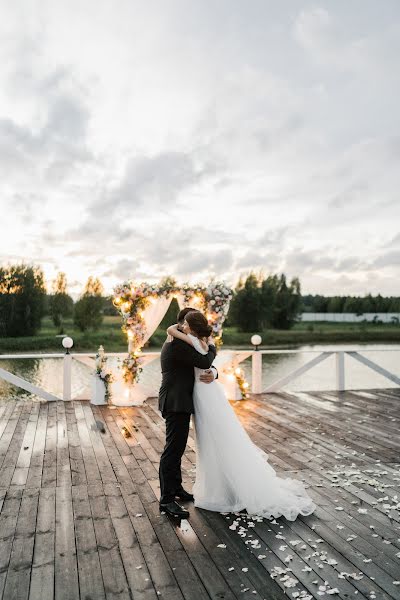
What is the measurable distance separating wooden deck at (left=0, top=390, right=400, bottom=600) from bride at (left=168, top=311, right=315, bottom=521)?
0.50 feet

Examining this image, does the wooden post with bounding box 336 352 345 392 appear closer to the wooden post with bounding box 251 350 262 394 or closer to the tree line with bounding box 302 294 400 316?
the wooden post with bounding box 251 350 262 394

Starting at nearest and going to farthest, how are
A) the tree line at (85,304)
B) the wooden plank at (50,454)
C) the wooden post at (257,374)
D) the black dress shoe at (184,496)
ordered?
1. the black dress shoe at (184,496)
2. the wooden plank at (50,454)
3. the wooden post at (257,374)
4. the tree line at (85,304)

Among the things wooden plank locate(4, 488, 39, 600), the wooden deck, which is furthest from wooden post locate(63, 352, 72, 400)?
wooden plank locate(4, 488, 39, 600)

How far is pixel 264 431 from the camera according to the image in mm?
6465

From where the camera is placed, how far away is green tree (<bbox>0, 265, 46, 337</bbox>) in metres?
23.3

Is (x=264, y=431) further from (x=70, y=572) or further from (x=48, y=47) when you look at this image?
(x=48, y=47)

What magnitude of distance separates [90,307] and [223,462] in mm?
23542

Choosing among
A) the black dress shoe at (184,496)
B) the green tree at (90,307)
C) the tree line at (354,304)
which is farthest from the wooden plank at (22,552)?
the tree line at (354,304)

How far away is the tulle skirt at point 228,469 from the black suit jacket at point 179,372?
0.10 meters

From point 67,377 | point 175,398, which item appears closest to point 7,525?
point 175,398

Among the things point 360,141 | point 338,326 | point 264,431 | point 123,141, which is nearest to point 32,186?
point 123,141

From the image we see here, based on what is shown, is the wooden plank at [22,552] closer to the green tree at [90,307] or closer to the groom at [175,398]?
the groom at [175,398]

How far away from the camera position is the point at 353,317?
39.7 meters

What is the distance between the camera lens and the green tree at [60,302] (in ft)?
81.7
